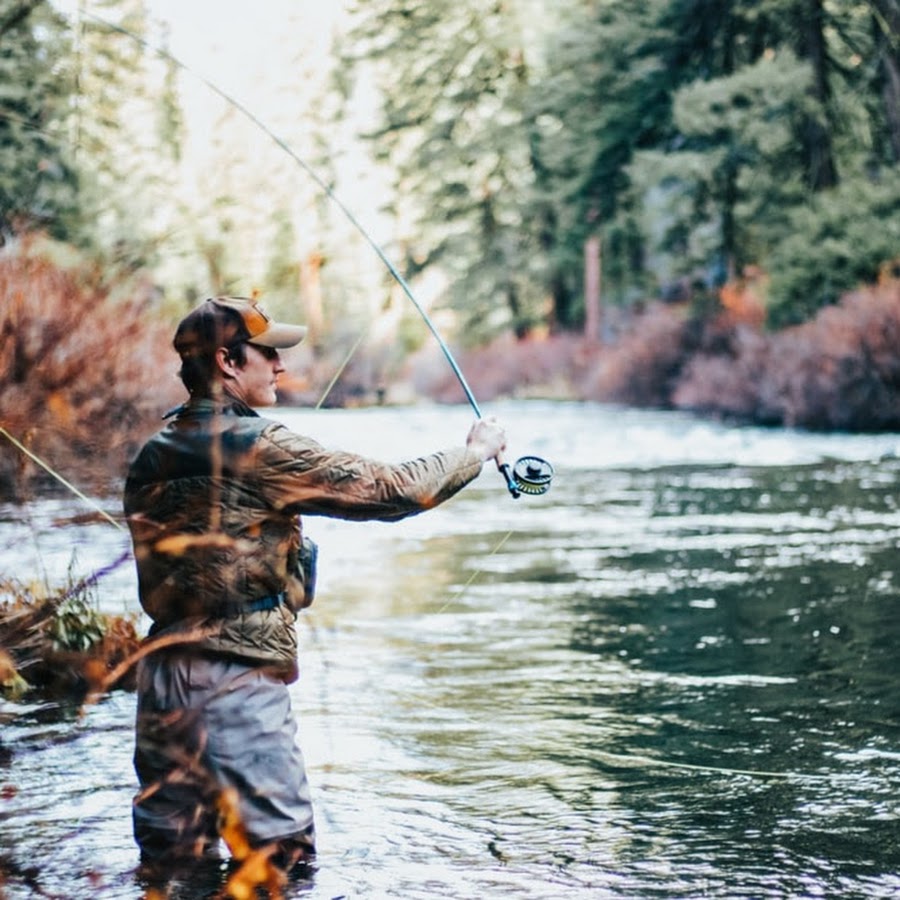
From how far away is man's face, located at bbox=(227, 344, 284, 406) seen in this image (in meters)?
3.67

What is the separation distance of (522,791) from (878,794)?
3.48 ft

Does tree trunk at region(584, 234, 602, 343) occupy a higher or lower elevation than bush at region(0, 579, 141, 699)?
higher

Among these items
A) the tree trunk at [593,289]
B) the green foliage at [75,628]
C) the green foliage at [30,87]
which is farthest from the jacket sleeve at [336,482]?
the tree trunk at [593,289]

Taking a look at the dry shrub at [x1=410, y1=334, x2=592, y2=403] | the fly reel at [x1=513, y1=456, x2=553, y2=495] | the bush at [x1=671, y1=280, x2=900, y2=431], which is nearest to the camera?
the fly reel at [x1=513, y1=456, x2=553, y2=495]

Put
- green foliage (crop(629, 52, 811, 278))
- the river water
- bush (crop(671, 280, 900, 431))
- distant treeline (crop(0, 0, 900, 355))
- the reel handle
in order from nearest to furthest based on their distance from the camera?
the reel handle → the river water → distant treeline (crop(0, 0, 900, 355)) → bush (crop(671, 280, 900, 431)) → green foliage (crop(629, 52, 811, 278))

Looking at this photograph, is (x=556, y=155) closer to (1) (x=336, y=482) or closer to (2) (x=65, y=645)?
(2) (x=65, y=645)

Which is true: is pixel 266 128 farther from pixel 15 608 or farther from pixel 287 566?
pixel 15 608

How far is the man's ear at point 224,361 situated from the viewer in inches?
144

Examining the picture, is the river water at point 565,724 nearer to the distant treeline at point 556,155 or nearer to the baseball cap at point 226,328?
the baseball cap at point 226,328

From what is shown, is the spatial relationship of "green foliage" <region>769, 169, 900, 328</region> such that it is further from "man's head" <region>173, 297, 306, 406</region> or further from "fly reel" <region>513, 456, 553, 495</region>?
"man's head" <region>173, 297, 306, 406</region>

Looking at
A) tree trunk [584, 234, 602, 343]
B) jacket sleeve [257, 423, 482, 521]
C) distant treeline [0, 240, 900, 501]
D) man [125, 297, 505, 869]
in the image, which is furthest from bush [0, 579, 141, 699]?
tree trunk [584, 234, 602, 343]

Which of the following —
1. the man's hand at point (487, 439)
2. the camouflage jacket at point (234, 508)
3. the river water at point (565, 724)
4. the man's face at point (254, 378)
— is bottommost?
the river water at point (565, 724)

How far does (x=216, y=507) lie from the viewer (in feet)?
11.3

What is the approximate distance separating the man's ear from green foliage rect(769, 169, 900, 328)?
19.5m
